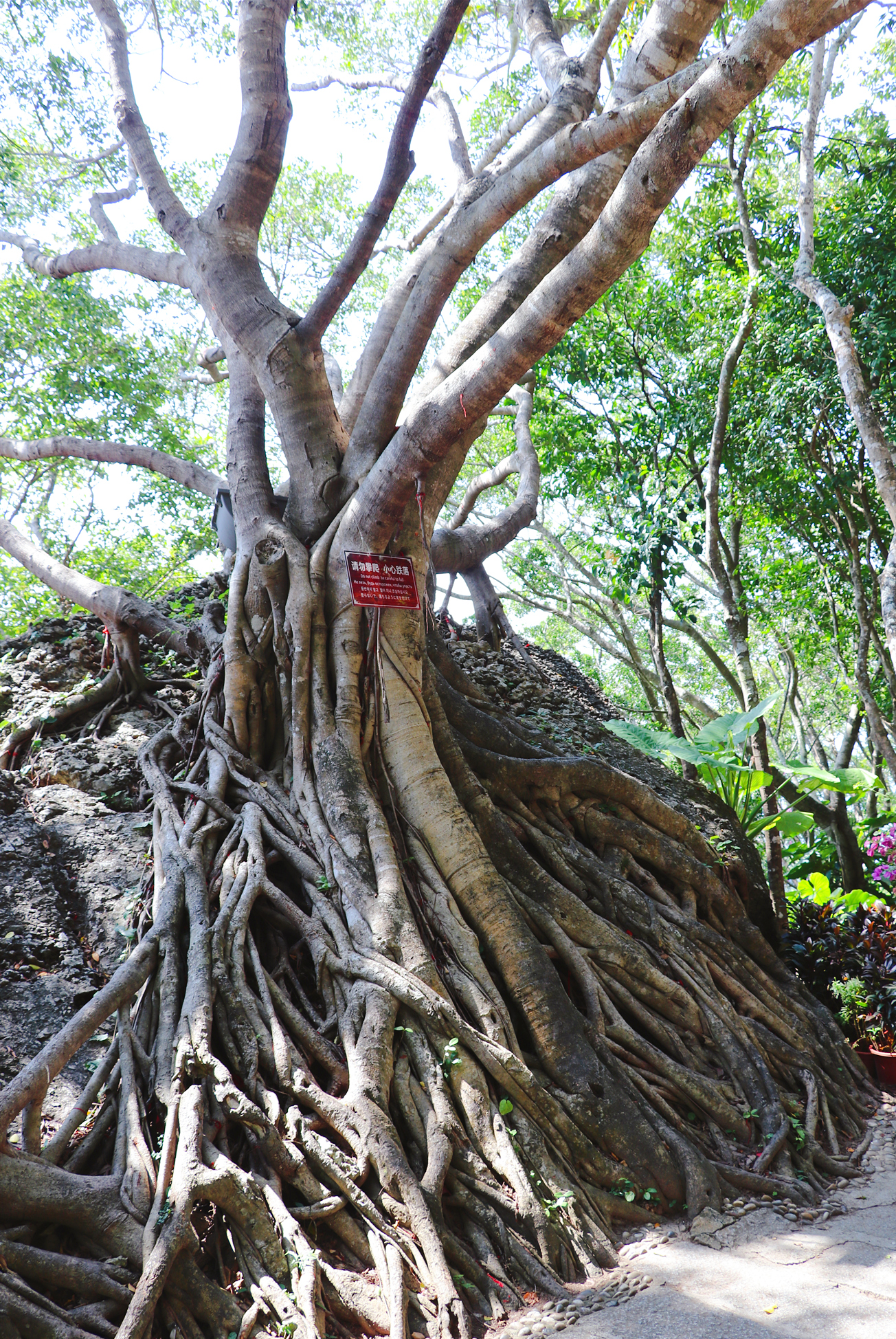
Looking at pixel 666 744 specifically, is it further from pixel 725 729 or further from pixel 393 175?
pixel 393 175

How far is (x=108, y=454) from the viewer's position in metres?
6.58

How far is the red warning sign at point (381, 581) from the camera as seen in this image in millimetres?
3939

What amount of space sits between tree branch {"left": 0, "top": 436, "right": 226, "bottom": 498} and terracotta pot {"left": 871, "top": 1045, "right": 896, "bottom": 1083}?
226 inches

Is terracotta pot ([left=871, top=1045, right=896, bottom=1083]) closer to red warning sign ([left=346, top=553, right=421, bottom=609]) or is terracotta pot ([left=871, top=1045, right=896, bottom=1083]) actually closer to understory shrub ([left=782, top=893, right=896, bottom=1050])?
understory shrub ([left=782, top=893, right=896, bottom=1050])

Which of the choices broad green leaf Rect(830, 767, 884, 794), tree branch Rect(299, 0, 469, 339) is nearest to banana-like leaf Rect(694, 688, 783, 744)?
broad green leaf Rect(830, 767, 884, 794)

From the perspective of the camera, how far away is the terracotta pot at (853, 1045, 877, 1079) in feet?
14.4

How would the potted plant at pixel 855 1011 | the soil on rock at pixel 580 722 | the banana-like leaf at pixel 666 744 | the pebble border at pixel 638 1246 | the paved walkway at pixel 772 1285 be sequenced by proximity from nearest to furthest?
the paved walkway at pixel 772 1285
the pebble border at pixel 638 1246
the potted plant at pixel 855 1011
the soil on rock at pixel 580 722
the banana-like leaf at pixel 666 744

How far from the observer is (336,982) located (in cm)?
316

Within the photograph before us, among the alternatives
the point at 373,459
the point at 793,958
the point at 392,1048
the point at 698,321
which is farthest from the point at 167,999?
the point at 698,321

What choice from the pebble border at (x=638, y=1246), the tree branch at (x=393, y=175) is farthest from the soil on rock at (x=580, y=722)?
the tree branch at (x=393, y=175)

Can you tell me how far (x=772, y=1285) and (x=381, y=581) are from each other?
2.98 metres

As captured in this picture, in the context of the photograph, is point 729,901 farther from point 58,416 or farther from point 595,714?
point 58,416

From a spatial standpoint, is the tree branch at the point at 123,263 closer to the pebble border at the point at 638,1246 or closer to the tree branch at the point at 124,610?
the tree branch at the point at 124,610

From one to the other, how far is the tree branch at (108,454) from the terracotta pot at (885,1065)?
5.73m
